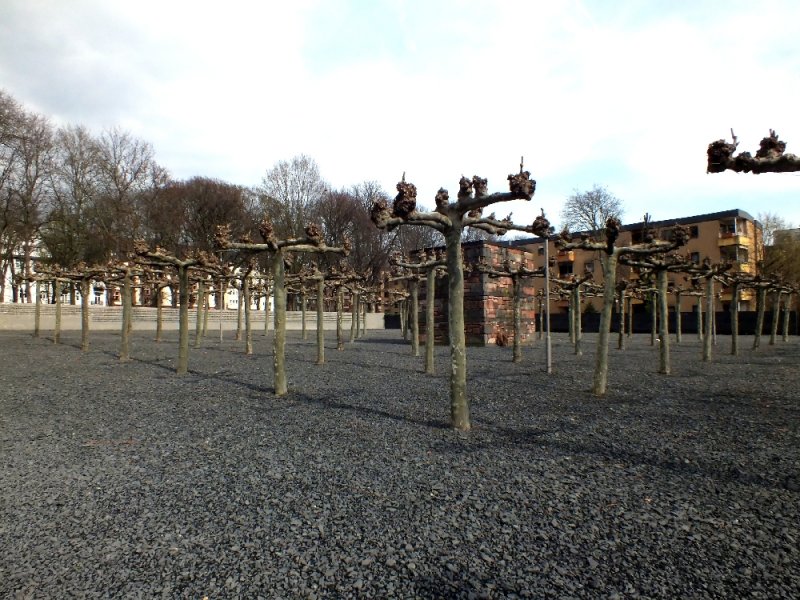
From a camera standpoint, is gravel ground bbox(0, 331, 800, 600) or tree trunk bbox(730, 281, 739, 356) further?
tree trunk bbox(730, 281, 739, 356)

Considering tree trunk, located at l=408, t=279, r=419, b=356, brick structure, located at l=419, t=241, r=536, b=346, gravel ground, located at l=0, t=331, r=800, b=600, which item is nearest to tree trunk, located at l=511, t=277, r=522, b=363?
tree trunk, located at l=408, t=279, r=419, b=356

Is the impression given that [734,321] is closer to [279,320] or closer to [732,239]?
[279,320]

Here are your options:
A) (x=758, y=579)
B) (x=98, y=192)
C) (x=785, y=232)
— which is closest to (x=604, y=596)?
(x=758, y=579)

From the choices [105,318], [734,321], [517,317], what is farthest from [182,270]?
[105,318]

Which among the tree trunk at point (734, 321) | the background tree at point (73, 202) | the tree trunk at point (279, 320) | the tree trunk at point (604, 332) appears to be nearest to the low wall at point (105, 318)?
the background tree at point (73, 202)

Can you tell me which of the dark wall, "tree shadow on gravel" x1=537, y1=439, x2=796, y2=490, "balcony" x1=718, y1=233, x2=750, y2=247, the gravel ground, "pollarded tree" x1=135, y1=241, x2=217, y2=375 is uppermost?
"balcony" x1=718, y1=233, x2=750, y2=247

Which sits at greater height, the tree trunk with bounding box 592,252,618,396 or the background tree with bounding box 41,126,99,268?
the background tree with bounding box 41,126,99,268

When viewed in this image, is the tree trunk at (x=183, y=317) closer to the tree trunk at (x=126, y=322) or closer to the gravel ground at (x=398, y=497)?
the gravel ground at (x=398, y=497)

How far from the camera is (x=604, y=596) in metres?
3.23

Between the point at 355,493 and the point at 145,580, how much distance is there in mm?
2053

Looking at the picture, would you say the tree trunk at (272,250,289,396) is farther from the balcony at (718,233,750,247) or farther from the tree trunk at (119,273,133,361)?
the balcony at (718,233,750,247)

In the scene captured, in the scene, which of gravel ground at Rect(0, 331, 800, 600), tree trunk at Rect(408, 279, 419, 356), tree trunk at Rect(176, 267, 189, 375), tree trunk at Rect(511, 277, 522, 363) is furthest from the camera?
tree trunk at Rect(408, 279, 419, 356)

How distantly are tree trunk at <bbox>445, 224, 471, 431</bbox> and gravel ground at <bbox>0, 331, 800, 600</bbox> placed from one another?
0.40m

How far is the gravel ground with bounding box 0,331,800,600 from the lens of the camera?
3484 millimetres
